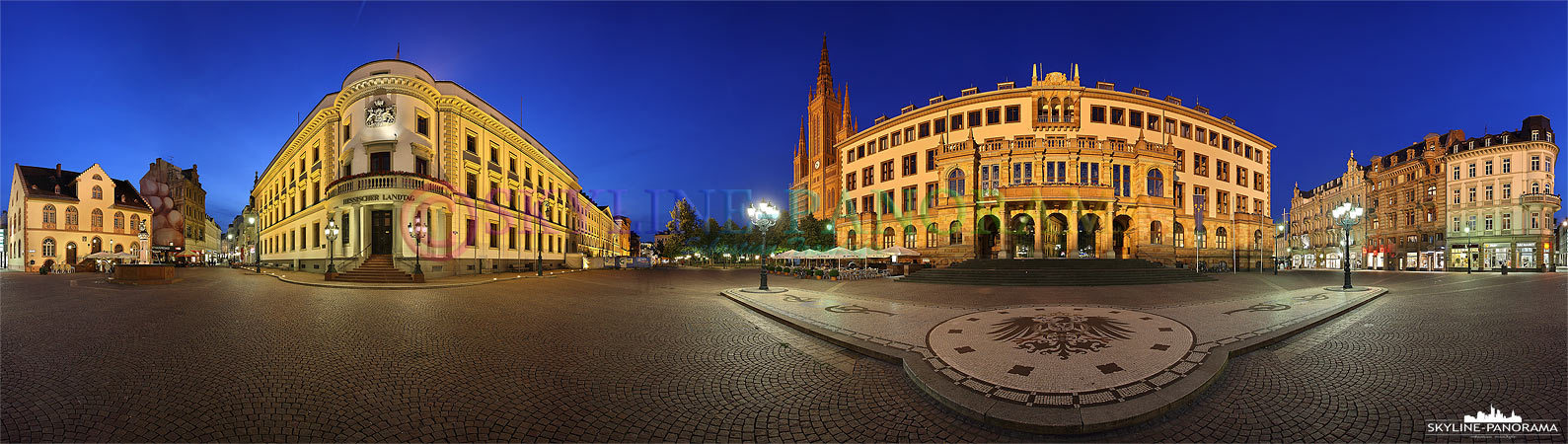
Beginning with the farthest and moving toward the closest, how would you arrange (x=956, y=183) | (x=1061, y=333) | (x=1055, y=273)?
(x=956, y=183) → (x=1055, y=273) → (x=1061, y=333)

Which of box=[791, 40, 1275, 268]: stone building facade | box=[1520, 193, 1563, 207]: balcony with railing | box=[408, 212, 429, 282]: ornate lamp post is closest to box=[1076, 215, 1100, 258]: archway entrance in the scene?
box=[791, 40, 1275, 268]: stone building facade

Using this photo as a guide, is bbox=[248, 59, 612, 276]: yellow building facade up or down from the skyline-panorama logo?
up

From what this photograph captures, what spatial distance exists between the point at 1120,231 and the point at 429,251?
139 feet

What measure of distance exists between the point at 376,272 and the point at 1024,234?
36.9 meters

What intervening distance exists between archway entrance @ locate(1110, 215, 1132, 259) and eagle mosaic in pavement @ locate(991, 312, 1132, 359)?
29803 millimetres

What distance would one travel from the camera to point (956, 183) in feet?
123

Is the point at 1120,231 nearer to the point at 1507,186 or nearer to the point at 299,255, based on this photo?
the point at 1507,186

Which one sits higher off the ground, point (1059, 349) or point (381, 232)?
point (381, 232)

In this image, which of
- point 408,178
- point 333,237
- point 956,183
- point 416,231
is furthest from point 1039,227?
point 333,237

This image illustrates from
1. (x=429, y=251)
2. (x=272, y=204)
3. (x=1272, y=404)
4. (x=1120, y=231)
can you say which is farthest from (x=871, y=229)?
(x=272, y=204)

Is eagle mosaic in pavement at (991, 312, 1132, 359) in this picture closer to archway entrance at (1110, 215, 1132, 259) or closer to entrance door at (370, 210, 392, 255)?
archway entrance at (1110, 215, 1132, 259)

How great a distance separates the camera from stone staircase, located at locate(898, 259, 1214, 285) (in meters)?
24.7

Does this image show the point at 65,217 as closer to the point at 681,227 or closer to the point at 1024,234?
the point at 681,227

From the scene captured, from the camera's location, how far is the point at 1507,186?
48.8 metres
